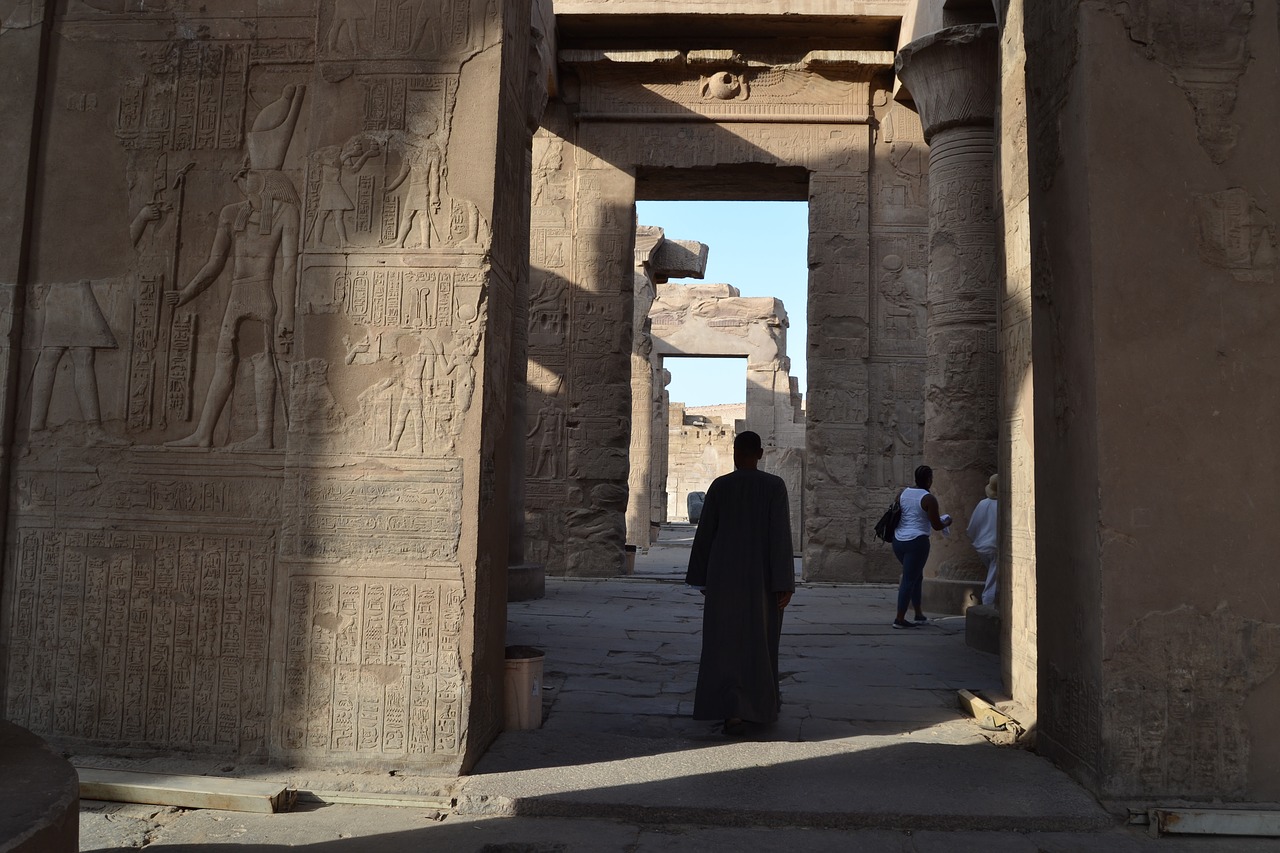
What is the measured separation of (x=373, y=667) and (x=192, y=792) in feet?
2.29

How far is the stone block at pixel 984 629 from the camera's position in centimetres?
612

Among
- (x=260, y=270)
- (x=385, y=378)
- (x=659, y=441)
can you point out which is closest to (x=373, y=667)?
(x=385, y=378)

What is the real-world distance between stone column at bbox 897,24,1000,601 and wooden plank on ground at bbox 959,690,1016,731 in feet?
10.4

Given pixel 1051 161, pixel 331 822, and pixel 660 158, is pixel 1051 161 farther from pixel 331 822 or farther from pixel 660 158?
pixel 660 158

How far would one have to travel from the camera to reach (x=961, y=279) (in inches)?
309

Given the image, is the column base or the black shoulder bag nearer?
the black shoulder bag

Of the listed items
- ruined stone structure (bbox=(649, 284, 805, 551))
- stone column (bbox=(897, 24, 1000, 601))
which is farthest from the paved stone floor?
ruined stone structure (bbox=(649, 284, 805, 551))

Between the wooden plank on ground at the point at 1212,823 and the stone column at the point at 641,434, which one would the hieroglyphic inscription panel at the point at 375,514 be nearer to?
the wooden plank on ground at the point at 1212,823

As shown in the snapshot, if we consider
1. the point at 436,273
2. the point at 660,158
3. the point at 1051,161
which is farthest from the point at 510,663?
the point at 660,158

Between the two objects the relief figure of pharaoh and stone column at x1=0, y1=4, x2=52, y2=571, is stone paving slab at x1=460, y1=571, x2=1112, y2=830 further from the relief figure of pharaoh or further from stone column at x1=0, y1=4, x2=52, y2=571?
stone column at x1=0, y1=4, x2=52, y2=571

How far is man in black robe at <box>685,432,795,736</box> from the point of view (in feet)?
14.0

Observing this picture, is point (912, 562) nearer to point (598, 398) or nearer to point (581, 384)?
point (598, 398)

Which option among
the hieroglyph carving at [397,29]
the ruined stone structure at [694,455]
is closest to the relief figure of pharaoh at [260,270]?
the hieroglyph carving at [397,29]

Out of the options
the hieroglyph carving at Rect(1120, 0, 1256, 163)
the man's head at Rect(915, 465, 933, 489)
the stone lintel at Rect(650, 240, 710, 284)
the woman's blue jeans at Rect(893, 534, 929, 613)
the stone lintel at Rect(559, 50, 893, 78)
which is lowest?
the woman's blue jeans at Rect(893, 534, 929, 613)
